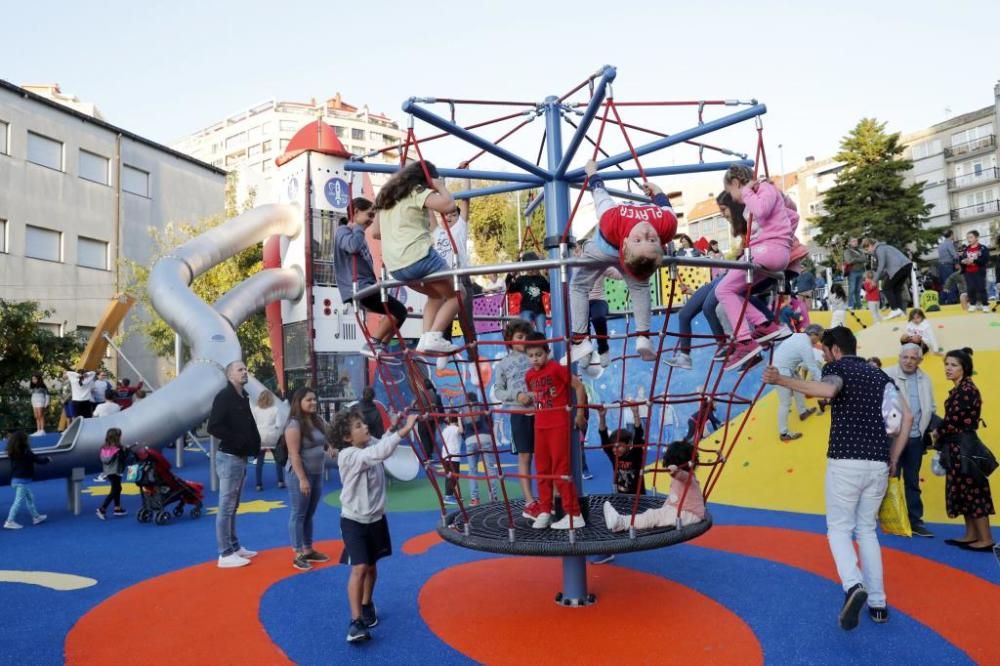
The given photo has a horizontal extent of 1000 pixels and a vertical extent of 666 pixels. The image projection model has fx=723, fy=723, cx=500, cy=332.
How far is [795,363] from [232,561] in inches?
269

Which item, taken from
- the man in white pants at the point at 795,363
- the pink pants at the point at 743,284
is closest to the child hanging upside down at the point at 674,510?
the pink pants at the point at 743,284

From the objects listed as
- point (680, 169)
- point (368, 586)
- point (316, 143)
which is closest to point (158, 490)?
point (368, 586)

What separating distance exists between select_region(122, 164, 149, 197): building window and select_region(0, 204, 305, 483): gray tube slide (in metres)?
13.3

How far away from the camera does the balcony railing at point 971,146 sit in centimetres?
4359

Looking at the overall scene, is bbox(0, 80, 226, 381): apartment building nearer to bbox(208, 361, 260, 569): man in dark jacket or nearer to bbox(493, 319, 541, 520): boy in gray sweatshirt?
bbox(208, 361, 260, 569): man in dark jacket

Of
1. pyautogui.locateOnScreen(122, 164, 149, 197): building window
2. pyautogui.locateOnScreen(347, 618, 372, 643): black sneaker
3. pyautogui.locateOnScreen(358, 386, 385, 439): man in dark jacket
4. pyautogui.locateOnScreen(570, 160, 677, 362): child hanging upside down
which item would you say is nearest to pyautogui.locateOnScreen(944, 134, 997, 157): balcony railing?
pyautogui.locateOnScreen(122, 164, 149, 197): building window

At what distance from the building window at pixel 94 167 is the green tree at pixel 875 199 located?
2965 centimetres

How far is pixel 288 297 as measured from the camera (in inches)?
624

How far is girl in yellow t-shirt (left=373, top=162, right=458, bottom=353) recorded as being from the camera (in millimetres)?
3936

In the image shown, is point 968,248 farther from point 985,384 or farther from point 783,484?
point 783,484

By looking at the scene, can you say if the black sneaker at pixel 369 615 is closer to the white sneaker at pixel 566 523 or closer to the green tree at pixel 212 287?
the white sneaker at pixel 566 523

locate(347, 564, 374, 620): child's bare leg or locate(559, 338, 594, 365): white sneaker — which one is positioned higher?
locate(559, 338, 594, 365): white sneaker

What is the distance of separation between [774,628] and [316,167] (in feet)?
45.5

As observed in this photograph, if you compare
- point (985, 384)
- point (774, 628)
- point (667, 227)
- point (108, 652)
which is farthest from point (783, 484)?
point (108, 652)
